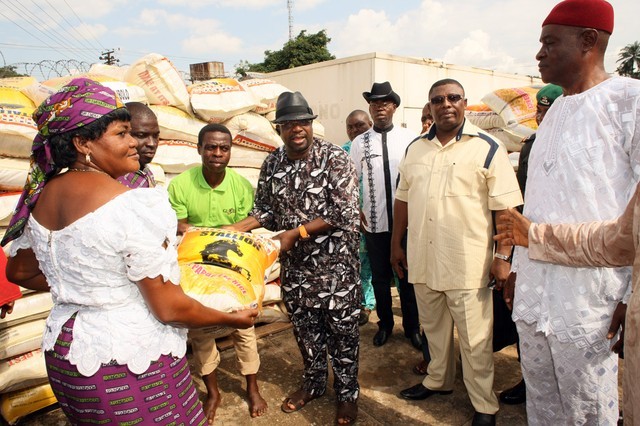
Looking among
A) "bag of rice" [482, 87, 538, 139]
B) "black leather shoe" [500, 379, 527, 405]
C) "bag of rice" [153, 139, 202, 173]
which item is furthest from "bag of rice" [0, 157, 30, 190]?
"bag of rice" [482, 87, 538, 139]

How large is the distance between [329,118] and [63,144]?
7227 millimetres

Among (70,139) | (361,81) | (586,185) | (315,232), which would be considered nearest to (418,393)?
(315,232)

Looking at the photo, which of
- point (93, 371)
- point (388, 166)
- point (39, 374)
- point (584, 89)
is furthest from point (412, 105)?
point (93, 371)

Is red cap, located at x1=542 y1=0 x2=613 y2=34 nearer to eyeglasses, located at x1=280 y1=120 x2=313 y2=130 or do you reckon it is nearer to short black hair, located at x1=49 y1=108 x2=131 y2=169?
eyeglasses, located at x1=280 y1=120 x2=313 y2=130

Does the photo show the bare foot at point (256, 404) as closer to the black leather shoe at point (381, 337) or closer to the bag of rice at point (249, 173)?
the black leather shoe at point (381, 337)

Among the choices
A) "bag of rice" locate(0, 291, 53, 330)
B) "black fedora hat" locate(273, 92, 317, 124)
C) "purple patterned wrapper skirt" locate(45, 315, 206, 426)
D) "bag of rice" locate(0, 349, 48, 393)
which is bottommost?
"bag of rice" locate(0, 349, 48, 393)

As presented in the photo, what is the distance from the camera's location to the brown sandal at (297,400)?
8.75ft

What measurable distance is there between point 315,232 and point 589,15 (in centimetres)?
156

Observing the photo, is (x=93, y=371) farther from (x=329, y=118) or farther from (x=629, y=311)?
(x=329, y=118)

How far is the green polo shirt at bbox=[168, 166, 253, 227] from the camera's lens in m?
2.64

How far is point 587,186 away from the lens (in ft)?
5.26

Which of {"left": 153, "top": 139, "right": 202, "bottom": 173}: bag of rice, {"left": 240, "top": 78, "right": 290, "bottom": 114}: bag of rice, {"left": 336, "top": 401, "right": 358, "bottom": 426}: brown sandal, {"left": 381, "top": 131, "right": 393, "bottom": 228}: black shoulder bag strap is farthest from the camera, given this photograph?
{"left": 240, "top": 78, "right": 290, "bottom": 114}: bag of rice

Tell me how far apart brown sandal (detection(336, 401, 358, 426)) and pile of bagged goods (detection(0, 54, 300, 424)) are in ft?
2.65

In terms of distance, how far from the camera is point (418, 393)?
8.96 feet
